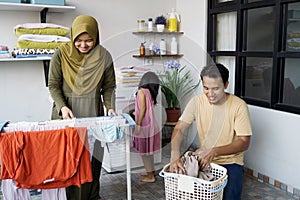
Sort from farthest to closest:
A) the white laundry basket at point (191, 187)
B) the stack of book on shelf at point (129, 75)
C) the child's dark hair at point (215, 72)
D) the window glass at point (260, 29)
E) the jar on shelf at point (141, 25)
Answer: the jar on shelf at point (141, 25) → the window glass at point (260, 29) → the stack of book on shelf at point (129, 75) → the child's dark hair at point (215, 72) → the white laundry basket at point (191, 187)

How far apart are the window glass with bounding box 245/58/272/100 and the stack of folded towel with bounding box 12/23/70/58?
1.63 metres

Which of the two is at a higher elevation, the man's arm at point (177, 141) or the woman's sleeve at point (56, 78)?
the woman's sleeve at point (56, 78)

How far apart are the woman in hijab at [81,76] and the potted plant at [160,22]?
1.37m

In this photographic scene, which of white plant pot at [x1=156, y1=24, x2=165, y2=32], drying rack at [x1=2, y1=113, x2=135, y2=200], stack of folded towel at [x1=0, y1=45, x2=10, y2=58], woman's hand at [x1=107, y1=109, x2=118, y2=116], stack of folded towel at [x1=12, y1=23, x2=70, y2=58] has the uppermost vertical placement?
white plant pot at [x1=156, y1=24, x2=165, y2=32]

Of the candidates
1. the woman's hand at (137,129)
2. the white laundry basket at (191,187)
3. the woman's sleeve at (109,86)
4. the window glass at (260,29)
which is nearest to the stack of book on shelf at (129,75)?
the woman's sleeve at (109,86)

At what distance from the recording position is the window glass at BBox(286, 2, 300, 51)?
2203 mm

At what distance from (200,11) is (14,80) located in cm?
191

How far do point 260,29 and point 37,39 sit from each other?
1.86 metres

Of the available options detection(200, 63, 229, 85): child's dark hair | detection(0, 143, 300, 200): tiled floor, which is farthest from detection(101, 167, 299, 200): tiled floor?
detection(200, 63, 229, 85): child's dark hair

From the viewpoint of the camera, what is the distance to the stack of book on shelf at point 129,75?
215 centimetres

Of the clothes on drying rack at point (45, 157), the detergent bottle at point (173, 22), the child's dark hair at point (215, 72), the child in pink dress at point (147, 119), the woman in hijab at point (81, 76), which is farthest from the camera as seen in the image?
the detergent bottle at point (173, 22)

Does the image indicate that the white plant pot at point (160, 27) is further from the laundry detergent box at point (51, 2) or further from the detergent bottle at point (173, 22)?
the laundry detergent box at point (51, 2)

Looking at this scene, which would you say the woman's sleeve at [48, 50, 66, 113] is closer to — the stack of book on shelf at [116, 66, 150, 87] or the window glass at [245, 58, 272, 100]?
the stack of book on shelf at [116, 66, 150, 87]

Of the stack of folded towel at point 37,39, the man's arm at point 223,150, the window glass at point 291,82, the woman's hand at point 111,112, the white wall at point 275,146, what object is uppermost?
the stack of folded towel at point 37,39
